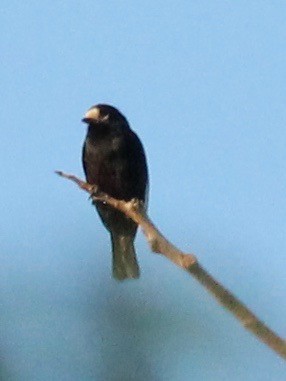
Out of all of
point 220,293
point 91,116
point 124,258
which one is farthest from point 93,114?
point 220,293

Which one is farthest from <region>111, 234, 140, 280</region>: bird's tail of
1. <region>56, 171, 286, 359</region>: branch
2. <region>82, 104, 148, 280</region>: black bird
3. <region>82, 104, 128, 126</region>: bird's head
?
<region>56, 171, 286, 359</region>: branch

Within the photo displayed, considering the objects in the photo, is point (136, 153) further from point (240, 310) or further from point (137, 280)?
point (240, 310)

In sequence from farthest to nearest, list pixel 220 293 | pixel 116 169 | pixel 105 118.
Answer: pixel 105 118 → pixel 116 169 → pixel 220 293

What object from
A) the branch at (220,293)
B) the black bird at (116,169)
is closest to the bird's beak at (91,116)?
the black bird at (116,169)

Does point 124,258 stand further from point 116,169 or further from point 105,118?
point 105,118

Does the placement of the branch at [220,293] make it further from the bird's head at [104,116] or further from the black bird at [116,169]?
the bird's head at [104,116]

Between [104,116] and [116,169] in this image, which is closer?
[116,169]

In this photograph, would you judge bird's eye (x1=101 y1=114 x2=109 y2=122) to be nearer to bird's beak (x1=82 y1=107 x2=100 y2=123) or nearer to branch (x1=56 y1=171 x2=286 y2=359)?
bird's beak (x1=82 y1=107 x2=100 y2=123)
